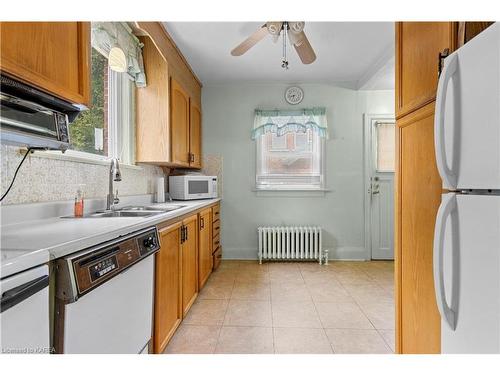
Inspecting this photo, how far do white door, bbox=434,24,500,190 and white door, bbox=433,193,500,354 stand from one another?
7cm

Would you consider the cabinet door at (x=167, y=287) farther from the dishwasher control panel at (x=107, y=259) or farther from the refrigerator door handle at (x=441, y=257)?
the refrigerator door handle at (x=441, y=257)

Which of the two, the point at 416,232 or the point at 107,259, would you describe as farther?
the point at 416,232

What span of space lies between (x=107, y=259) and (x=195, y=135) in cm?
284

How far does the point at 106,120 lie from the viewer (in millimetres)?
2430

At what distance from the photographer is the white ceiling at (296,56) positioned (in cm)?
262

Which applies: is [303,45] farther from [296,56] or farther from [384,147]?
[384,147]

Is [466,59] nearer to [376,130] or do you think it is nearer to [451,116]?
[451,116]

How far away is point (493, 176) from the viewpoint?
2.48 feet

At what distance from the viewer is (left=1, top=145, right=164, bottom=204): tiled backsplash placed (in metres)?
1.34

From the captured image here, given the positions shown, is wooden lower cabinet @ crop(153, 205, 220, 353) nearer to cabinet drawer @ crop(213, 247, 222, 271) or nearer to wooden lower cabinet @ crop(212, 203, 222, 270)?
wooden lower cabinet @ crop(212, 203, 222, 270)

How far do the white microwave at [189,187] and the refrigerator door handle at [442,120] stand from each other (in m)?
2.65

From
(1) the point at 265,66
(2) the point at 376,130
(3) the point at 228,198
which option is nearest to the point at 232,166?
(3) the point at 228,198

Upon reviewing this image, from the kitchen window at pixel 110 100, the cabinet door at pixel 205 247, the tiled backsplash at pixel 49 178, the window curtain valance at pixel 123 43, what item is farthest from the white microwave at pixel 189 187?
the window curtain valance at pixel 123 43

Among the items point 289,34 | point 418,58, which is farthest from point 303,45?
point 418,58
